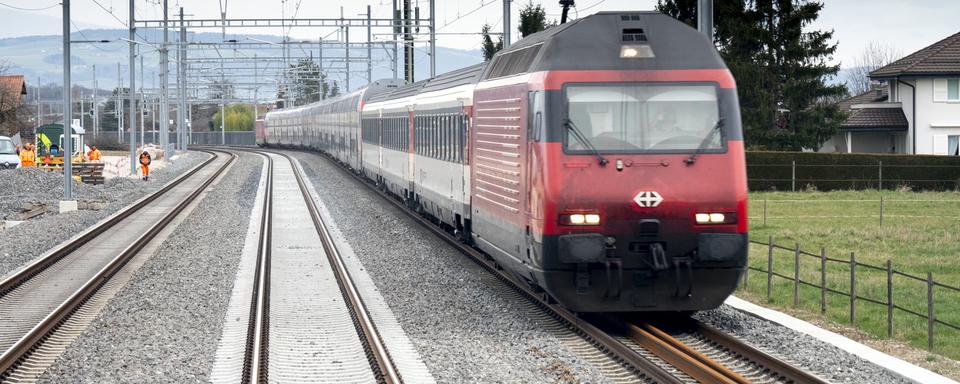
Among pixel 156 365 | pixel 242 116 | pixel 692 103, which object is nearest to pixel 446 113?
pixel 692 103

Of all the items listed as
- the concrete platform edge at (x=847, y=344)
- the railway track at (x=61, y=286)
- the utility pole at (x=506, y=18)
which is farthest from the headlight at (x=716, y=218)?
the utility pole at (x=506, y=18)

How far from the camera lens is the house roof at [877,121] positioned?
51.6 metres

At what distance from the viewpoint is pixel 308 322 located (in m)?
14.6

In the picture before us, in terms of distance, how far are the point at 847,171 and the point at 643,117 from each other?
1310 inches

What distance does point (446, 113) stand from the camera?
20.6 m

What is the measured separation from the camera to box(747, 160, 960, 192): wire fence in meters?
43.7

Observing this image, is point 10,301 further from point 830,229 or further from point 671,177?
point 830,229

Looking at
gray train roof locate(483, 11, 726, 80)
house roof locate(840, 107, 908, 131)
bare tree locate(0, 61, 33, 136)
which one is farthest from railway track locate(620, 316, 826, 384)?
bare tree locate(0, 61, 33, 136)

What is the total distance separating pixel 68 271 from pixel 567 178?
10.9 meters

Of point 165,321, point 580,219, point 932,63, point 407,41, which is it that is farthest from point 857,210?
point 165,321

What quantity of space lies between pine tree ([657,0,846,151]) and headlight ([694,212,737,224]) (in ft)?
123

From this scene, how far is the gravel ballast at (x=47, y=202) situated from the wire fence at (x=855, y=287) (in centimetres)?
1222

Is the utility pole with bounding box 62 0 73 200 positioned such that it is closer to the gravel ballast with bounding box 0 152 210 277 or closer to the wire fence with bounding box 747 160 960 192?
the gravel ballast with bounding box 0 152 210 277

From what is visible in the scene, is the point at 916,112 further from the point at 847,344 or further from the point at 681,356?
the point at 681,356
